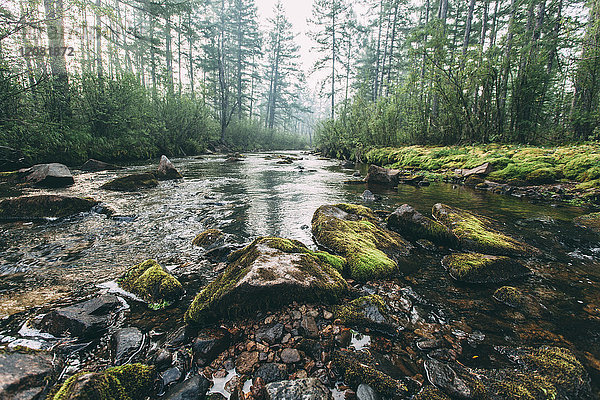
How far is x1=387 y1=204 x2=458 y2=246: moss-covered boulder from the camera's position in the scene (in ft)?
12.7

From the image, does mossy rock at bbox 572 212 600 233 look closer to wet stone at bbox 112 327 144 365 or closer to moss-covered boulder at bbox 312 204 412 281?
moss-covered boulder at bbox 312 204 412 281

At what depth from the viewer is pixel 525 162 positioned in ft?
26.5

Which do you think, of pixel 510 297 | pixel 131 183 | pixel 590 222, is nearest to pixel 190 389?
pixel 510 297

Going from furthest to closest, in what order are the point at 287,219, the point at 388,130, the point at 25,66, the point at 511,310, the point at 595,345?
1. the point at 388,130
2. the point at 25,66
3. the point at 287,219
4. the point at 511,310
5. the point at 595,345

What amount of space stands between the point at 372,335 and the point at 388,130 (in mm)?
15046

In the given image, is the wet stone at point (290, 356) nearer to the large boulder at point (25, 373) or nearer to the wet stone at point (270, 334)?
the wet stone at point (270, 334)

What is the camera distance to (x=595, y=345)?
74.9 inches

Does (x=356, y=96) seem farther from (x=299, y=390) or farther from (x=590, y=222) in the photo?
(x=299, y=390)

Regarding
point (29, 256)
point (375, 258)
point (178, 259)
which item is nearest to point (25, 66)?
point (29, 256)

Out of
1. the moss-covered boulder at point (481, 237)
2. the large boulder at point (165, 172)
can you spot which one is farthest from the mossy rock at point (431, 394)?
the large boulder at point (165, 172)

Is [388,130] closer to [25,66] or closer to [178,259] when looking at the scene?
[178,259]

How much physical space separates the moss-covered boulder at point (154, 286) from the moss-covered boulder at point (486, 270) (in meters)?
3.03

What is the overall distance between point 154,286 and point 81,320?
604 mm

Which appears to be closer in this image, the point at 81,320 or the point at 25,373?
the point at 25,373
